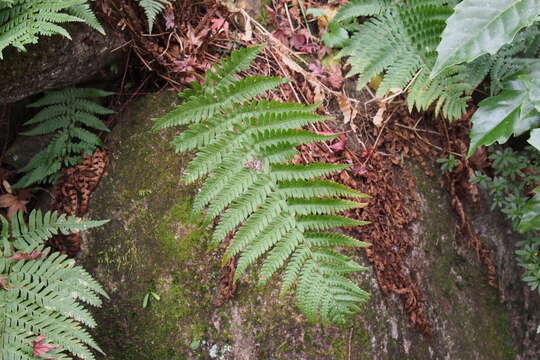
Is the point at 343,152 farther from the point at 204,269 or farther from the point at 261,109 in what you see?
the point at 204,269

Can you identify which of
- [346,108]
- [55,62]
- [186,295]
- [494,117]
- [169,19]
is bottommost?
[186,295]

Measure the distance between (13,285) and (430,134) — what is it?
7.73 feet

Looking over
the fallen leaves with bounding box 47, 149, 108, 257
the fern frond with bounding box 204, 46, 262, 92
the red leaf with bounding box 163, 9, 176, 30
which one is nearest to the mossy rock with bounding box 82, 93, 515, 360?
the fallen leaves with bounding box 47, 149, 108, 257

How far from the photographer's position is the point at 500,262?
3.02 meters

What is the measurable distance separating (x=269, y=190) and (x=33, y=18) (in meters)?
1.22

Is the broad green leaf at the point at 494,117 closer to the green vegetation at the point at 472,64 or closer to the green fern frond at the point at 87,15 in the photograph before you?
the green vegetation at the point at 472,64

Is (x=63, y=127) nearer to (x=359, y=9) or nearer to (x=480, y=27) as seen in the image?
(x=359, y=9)

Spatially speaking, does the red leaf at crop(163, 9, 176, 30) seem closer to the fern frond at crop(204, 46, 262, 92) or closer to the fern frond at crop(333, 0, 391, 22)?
the fern frond at crop(204, 46, 262, 92)

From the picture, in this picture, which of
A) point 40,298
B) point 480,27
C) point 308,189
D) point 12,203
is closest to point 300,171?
point 308,189

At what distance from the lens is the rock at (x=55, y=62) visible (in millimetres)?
2303

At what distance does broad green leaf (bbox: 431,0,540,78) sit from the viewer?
2012 millimetres

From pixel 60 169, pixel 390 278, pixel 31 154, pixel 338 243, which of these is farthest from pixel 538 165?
pixel 31 154

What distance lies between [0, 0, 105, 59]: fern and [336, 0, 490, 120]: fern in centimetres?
131

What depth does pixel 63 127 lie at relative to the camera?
2625 millimetres
